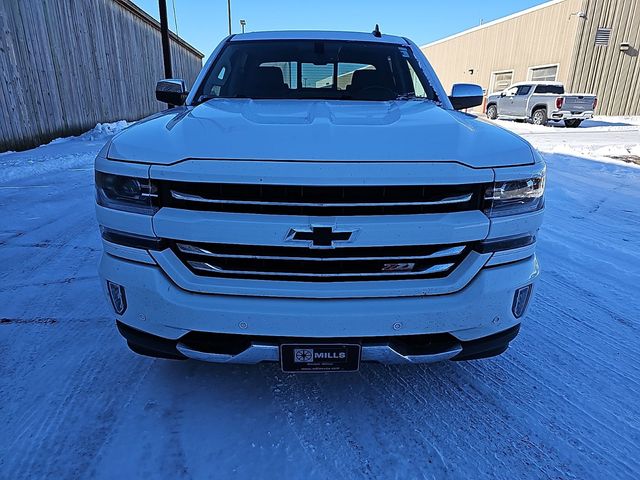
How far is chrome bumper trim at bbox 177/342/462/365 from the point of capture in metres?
1.69

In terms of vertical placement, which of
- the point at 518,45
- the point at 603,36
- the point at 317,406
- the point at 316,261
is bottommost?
the point at 317,406

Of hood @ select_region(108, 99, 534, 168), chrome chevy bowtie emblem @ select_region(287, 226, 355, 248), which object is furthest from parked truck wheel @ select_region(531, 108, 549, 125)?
chrome chevy bowtie emblem @ select_region(287, 226, 355, 248)

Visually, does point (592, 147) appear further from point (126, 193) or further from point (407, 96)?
point (126, 193)

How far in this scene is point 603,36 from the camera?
849 inches

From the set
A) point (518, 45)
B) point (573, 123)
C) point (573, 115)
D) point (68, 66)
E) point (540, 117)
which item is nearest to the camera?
point (68, 66)

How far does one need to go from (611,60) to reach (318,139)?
1050 inches

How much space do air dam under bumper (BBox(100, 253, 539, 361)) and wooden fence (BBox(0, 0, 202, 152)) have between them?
8.36 meters

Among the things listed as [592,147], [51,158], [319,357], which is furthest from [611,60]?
[319,357]

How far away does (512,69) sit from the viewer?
2688cm

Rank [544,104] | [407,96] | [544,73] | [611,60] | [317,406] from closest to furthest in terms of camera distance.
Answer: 1. [317,406]
2. [407,96]
3. [544,104]
4. [611,60]
5. [544,73]

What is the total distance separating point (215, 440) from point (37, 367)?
3.71 feet

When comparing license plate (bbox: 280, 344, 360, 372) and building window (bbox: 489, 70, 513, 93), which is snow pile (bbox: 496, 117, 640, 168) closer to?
license plate (bbox: 280, 344, 360, 372)

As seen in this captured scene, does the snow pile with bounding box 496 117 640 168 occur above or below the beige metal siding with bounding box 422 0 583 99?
below

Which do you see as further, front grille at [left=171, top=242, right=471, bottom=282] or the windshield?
the windshield
